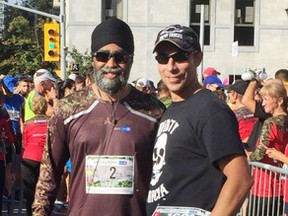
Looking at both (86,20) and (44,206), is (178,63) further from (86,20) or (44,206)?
(86,20)

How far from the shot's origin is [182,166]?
317 cm

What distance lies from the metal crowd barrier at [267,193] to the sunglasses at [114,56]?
3.15 m

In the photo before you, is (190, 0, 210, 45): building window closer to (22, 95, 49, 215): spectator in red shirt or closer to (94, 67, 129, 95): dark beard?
(22, 95, 49, 215): spectator in red shirt

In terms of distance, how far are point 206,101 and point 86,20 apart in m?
33.8

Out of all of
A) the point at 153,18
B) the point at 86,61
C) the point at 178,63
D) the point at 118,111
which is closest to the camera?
the point at 178,63

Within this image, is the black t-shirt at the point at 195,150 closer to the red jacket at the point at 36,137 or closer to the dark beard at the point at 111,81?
the dark beard at the point at 111,81

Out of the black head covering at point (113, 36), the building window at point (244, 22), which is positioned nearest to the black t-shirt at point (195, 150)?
the black head covering at point (113, 36)

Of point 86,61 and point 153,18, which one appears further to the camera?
point 153,18

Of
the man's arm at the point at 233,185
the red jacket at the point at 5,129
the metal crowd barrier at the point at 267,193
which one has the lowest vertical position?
the metal crowd barrier at the point at 267,193

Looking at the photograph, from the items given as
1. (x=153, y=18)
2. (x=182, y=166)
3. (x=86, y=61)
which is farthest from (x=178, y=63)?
(x=153, y=18)

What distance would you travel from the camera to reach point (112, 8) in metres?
37.6

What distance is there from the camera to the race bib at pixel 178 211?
10.3ft

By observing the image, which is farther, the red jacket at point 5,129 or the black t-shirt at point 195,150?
the red jacket at point 5,129

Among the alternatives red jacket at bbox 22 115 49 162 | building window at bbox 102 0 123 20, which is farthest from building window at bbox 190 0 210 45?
red jacket at bbox 22 115 49 162
